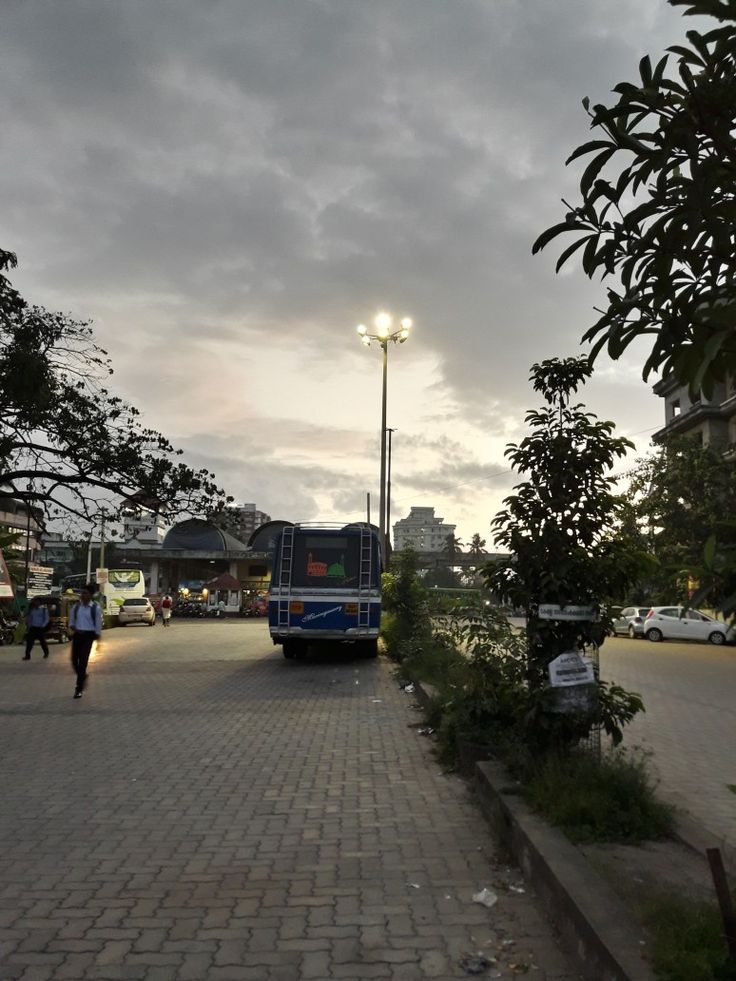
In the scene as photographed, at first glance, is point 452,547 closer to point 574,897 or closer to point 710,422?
point 710,422

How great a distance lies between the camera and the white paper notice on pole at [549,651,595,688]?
623 cm

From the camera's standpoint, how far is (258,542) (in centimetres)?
7675

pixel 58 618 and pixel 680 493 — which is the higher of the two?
pixel 680 493

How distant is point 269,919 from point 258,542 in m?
73.1

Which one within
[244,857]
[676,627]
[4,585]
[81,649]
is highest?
[4,585]

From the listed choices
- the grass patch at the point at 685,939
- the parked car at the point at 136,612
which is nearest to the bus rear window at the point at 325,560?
the grass patch at the point at 685,939

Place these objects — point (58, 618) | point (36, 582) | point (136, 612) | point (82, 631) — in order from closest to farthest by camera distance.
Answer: point (82, 631) < point (58, 618) < point (36, 582) < point (136, 612)

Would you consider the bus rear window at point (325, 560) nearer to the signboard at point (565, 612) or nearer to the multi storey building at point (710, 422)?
the signboard at point (565, 612)

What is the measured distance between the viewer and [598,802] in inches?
205

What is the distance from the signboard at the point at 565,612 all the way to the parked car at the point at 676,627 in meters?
28.2

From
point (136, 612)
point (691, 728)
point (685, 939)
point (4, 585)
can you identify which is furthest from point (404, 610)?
point (136, 612)

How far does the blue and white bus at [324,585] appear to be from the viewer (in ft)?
63.4

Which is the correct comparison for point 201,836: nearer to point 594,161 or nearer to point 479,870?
point 479,870

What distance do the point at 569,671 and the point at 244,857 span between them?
2.63 meters
